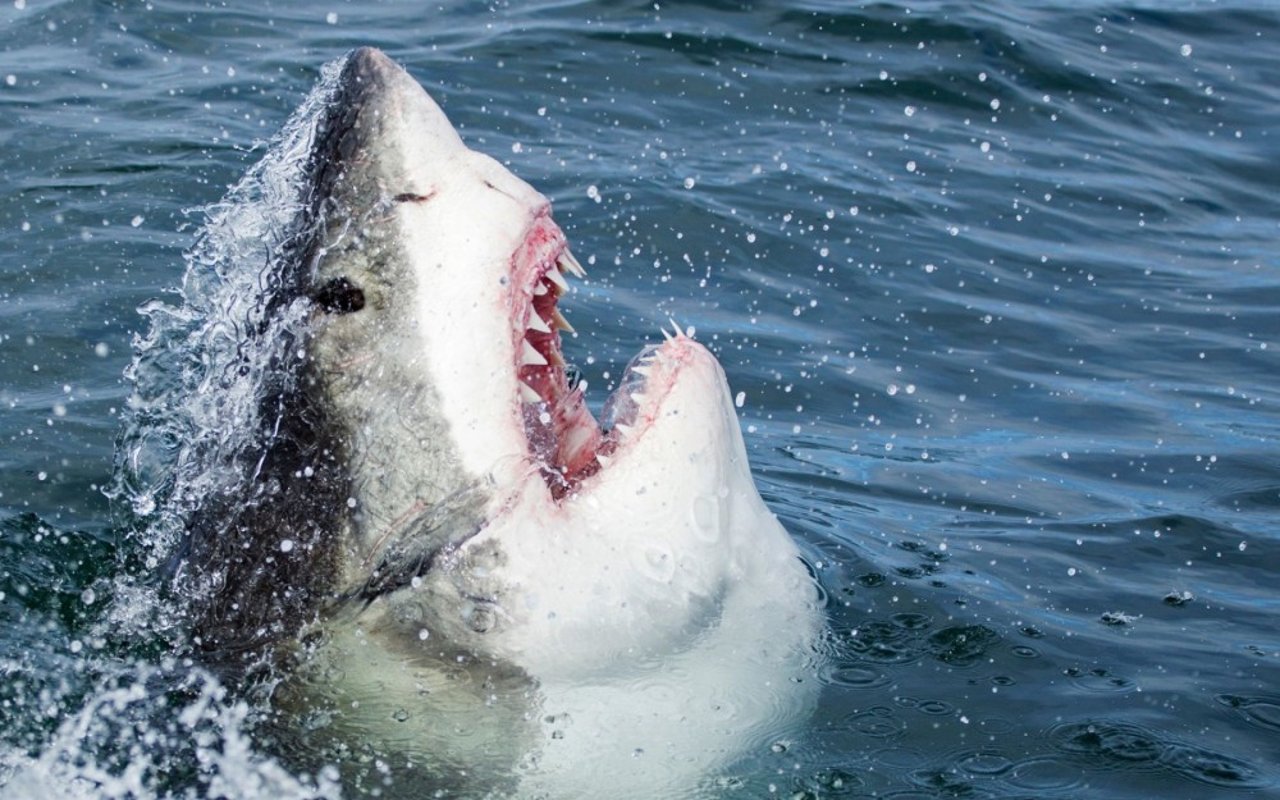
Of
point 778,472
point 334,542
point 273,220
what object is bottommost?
point 778,472

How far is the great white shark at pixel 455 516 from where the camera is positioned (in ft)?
10.7

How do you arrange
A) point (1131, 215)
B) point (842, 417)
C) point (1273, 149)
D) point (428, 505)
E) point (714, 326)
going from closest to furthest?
point (428, 505), point (842, 417), point (714, 326), point (1131, 215), point (1273, 149)

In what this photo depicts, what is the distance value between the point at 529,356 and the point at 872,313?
4.09m

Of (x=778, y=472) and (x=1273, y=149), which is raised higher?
(x=1273, y=149)

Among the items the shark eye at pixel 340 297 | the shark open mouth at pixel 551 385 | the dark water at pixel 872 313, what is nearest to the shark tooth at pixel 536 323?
the shark open mouth at pixel 551 385

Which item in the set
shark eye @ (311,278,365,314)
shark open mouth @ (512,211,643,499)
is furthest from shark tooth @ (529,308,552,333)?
shark eye @ (311,278,365,314)

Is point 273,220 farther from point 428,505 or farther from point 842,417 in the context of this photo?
point 842,417

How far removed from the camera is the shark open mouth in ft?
10.9

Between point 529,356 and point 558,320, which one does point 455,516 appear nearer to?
point 529,356

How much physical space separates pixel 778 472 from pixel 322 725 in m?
2.74

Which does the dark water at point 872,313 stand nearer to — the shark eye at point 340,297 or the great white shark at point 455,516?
the great white shark at point 455,516

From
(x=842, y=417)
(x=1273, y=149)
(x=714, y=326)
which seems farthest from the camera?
(x=1273, y=149)

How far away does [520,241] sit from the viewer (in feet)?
10.8

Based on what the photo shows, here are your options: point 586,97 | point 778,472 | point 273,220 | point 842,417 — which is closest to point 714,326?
point 842,417
